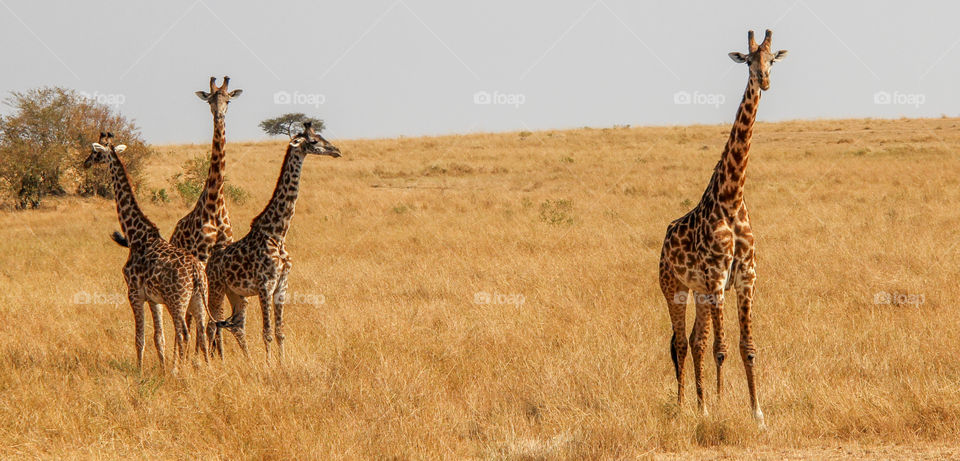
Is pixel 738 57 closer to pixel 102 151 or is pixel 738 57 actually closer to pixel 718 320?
pixel 718 320

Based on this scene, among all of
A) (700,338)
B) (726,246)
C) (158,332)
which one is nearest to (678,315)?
(700,338)

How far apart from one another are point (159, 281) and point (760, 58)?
5.32 metres

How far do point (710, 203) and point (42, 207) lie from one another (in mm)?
21793

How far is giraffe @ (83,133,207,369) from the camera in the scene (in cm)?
694

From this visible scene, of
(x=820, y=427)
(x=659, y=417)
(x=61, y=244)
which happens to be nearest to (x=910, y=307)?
(x=820, y=427)

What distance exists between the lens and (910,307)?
898 cm

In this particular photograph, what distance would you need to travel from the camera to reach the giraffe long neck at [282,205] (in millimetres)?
7805

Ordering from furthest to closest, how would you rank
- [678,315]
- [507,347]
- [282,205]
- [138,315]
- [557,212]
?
[557,212] → [507,347] → [282,205] → [138,315] → [678,315]

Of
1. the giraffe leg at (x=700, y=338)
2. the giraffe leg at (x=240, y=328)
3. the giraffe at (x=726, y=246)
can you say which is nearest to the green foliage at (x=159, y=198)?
the giraffe leg at (x=240, y=328)

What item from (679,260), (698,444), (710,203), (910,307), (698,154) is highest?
(698,154)

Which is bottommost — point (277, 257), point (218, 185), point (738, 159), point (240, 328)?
point (240, 328)

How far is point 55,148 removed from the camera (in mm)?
23438

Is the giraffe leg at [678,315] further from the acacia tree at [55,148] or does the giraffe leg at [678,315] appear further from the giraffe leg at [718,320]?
the acacia tree at [55,148]

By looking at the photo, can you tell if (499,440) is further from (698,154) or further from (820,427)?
(698,154)
